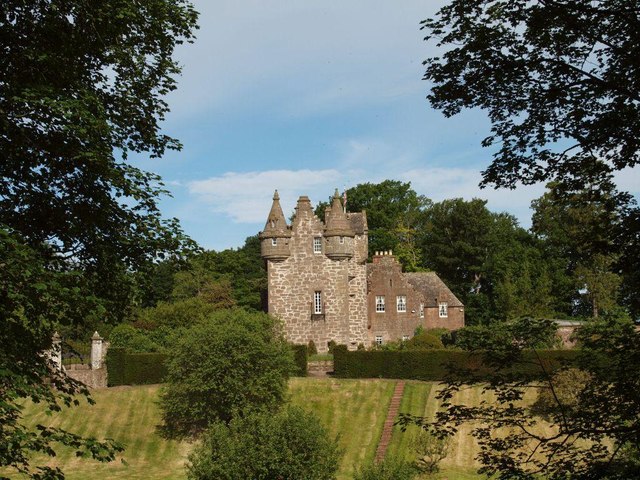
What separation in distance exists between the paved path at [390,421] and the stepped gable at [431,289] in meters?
18.0

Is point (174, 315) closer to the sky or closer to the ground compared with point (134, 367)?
closer to the sky

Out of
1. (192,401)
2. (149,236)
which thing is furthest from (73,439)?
(192,401)

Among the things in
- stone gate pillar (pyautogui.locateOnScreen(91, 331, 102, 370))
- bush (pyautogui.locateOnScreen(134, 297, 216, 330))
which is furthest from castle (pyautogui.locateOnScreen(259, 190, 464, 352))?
stone gate pillar (pyautogui.locateOnScreen(91, 331, 102, 370))

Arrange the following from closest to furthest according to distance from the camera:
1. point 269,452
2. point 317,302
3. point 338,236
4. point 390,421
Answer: point 269,452 → point 390,421 → point 338,236 → point 317,302

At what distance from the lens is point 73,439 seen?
1108 cm

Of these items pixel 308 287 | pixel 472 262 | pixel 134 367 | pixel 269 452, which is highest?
pixel 472 262

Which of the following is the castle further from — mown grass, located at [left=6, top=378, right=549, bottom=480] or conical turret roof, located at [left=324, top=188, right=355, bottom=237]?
mown grass, located at [left=6, top=378, right=549, bottom=480]

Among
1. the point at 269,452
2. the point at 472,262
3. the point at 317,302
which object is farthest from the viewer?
the point at 472,262

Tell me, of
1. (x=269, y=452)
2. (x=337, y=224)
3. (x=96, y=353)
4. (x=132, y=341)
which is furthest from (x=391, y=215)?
(x=269, y=452)

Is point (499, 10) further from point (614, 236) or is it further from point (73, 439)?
point (73, 439)

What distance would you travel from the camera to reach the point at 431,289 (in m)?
58.4

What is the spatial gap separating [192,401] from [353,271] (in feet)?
62.4

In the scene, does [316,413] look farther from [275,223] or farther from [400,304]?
[400,304]

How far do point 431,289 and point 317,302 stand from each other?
454 inches
